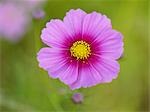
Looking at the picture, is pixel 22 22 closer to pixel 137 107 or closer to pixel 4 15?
pixel 4 15

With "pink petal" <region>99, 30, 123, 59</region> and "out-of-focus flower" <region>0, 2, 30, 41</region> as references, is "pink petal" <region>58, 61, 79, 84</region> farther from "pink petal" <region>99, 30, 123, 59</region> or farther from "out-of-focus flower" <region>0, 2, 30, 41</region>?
"out-of-focus flower" <region>0, 2, 30, 41</region>

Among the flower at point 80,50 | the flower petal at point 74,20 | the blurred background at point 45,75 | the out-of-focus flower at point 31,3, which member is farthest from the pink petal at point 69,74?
the out-of-focus flower at point 31,3

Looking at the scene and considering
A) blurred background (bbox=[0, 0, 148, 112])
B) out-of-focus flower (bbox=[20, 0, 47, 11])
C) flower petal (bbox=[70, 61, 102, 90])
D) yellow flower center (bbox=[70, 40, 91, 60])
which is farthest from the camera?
out-of-focus flower (bbox=[20, 0, 47, 11])

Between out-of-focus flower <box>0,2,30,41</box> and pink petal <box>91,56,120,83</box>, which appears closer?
pink petal <box>91,56,120,83</box>

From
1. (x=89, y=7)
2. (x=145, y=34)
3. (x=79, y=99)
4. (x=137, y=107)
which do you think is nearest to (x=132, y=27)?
(x=145, y=34)

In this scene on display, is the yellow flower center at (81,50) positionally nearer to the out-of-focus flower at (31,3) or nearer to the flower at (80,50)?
the flower at (80,50)

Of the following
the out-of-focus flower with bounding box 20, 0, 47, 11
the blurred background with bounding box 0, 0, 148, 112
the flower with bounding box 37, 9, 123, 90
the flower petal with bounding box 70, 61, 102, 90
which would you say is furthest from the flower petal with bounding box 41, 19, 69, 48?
the out-of-focus flower with bounding box 20, 0, 47, 11

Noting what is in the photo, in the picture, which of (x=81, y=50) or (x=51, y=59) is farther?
(x=81, y=50)

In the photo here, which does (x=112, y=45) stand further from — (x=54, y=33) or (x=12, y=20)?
(x=12, y=20)

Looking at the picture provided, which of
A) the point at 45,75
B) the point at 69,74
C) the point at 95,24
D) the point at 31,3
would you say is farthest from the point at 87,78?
the point at 31,3
